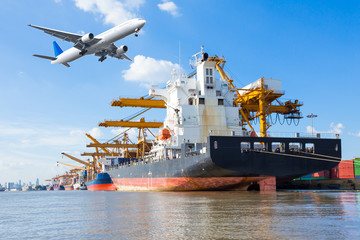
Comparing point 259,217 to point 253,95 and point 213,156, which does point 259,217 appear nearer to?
point 213,156

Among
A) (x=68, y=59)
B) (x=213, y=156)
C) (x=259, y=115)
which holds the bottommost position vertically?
(x=213, y=156)

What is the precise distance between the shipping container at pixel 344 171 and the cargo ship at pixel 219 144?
16.4 ft

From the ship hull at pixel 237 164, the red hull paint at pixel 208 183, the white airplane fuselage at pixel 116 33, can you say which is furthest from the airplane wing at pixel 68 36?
the red hull paint at pixel 208 183

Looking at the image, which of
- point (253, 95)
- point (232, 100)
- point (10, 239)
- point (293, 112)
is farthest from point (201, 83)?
point (10, 239)

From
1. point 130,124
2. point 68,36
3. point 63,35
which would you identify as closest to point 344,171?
point 130,124

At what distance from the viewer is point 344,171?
98.1 ft

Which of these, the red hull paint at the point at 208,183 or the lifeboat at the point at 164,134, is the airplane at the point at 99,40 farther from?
the red hull paint at the point at 208,183

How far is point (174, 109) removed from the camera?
29422mm

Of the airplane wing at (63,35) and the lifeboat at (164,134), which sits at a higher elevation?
the airplane wing at (63,35)

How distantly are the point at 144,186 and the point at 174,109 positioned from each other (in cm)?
877

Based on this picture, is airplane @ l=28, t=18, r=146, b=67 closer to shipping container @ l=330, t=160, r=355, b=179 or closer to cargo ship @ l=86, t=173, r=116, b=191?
shipping container @ l=330, t=160, r=355, b=179

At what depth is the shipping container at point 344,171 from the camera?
29378 millimetres

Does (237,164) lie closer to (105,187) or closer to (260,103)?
(260,103)

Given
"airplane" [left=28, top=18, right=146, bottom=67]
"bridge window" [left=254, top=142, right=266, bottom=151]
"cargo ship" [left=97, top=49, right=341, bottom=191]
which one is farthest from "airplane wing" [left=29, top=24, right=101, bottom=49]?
"bridge window" [left=254, top=142, right=266, bottom=151]
